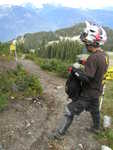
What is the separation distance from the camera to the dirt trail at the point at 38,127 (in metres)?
6.07

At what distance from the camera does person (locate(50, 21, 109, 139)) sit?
5.52 metres

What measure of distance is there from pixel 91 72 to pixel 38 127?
213 centimetres

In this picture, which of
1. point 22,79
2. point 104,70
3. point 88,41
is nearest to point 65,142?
point 104,70

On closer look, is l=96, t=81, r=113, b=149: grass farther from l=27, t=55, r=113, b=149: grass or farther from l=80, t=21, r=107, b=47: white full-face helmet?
l=80, t=21, r=107, b=47: white full-face helmet

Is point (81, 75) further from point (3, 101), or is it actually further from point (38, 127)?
point (3, 101)

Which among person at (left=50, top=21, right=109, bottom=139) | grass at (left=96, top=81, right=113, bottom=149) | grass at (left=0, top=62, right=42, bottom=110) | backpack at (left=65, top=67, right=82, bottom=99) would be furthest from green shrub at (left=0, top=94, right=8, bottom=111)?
grass at (left=96, top=81, right=113, bottom=149)

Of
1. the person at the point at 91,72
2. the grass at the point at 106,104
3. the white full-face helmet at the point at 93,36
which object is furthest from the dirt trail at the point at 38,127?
the white full-face helmet at the point at 93,36

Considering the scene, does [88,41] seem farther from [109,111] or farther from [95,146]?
[109,111]

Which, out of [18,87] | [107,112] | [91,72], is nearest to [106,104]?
[107,112]

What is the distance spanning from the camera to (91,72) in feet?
18.0

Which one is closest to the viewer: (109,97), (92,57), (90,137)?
(92,57)

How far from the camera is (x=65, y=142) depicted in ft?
20.5

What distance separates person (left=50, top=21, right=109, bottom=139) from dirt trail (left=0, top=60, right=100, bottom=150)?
465 mm

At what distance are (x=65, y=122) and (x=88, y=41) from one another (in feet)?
6.11
